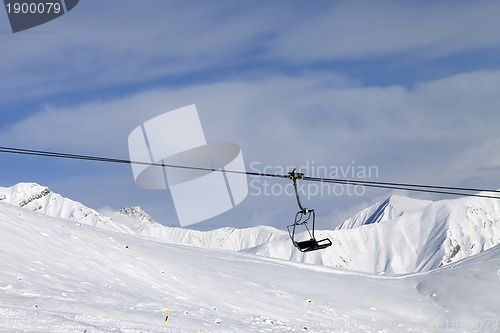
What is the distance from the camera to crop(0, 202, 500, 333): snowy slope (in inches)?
783

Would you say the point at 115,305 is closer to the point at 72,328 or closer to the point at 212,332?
the point at 212,332

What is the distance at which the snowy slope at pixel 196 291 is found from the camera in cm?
1989

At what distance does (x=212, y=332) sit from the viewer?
20750 millimetres

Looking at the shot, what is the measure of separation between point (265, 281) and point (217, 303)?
8855mm

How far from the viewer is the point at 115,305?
2153 centimetres

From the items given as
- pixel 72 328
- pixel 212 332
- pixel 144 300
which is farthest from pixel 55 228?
pixel 72 328

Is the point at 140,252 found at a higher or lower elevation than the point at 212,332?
higher

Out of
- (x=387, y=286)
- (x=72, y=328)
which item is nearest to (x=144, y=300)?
(x=72, y=328)

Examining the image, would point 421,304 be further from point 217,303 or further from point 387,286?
point 217,303

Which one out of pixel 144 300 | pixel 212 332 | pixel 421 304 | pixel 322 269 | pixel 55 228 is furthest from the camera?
pixel 322 269

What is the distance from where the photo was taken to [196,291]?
96.8 ft

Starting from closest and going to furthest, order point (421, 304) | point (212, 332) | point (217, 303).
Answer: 1. point (212, 332)
2. point (217, 303)
3. point (421, 304)

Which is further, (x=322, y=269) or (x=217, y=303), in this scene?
(x=322, y=269)

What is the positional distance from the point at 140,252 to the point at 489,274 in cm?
2084
